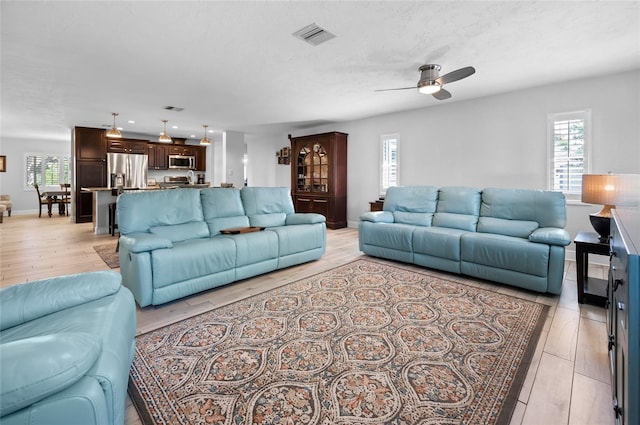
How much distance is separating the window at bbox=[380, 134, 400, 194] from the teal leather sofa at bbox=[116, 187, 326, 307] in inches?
103

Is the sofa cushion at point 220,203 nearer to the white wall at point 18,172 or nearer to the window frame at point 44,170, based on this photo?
the window frame at point 44,170

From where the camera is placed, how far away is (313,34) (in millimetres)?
2854

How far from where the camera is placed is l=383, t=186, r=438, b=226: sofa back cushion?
14.2 feet

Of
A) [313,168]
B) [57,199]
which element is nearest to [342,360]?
[313,168]

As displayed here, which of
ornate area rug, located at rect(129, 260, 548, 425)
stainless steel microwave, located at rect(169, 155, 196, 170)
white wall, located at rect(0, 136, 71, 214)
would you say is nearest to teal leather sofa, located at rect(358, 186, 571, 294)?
ornate area rug, located at rect(129, 260, 548, 425)

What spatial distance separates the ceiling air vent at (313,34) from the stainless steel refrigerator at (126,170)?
22.6 feet

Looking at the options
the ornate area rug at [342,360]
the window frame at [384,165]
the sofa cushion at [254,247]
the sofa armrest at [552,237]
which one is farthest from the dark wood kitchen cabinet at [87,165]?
the sofa armrest at [552,237]

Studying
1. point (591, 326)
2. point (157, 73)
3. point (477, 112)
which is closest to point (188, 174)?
point (157, 73)

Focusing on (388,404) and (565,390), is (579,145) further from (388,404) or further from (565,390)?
(388,404)

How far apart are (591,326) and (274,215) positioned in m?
3.43

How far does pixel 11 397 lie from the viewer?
789 mm

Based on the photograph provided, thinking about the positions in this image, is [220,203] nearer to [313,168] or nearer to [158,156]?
[313,168]

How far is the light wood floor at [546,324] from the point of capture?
4.92 feet

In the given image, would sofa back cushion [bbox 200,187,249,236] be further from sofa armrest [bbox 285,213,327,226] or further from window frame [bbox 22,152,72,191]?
window frame [bbox 22,152,72,191]
